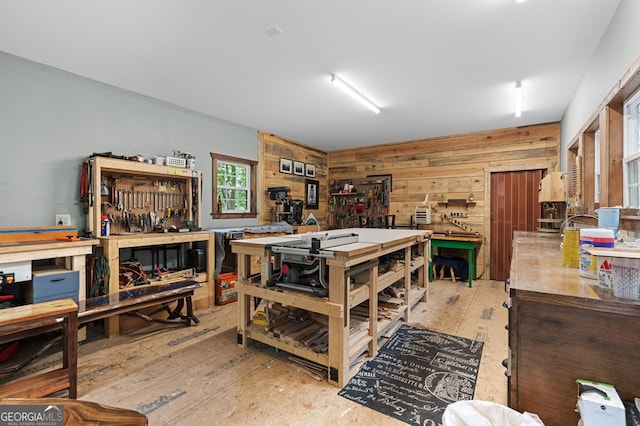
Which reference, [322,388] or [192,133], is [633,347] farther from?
[192,133]

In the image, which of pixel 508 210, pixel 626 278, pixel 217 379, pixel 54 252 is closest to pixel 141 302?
pixel 54 252

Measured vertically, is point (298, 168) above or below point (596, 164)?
above

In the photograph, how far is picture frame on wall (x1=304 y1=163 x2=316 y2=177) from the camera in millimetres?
6598

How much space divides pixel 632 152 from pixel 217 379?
3.51 meters

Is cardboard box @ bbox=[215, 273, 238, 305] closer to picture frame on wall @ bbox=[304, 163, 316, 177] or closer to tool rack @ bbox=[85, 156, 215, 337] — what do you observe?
tool rack @ bbox=[85, 156, 215, 337]

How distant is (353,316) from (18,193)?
11.6 feet

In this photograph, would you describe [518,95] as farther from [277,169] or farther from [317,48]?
[277,169]

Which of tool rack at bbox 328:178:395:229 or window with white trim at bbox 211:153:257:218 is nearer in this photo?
window with white trim at bbox 211:153:257:218

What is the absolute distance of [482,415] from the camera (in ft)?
4.27

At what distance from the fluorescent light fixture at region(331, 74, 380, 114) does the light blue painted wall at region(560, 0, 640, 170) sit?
2302 millimetres

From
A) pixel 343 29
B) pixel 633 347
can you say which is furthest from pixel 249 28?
pixel 633 347

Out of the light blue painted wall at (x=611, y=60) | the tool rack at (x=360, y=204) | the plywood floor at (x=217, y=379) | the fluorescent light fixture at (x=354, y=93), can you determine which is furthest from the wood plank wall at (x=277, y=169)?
the light blue painted wall at (x=611, y=60)

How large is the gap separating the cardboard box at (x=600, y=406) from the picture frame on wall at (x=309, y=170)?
585 cm

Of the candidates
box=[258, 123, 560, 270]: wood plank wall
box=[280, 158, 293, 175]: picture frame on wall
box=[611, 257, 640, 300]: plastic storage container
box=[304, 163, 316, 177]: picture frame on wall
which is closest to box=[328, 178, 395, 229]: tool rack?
box=[258, 123, 560, 270]: wood plank wall
